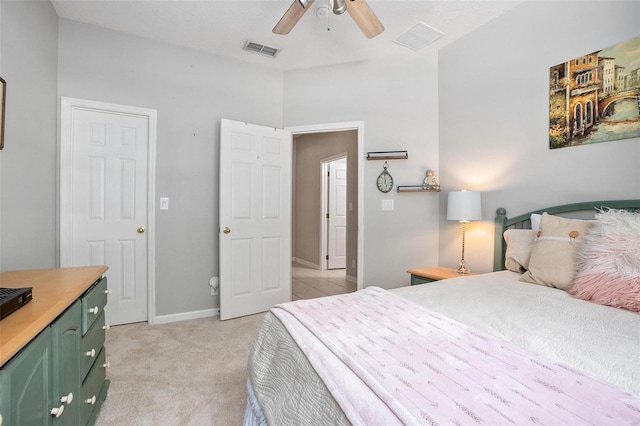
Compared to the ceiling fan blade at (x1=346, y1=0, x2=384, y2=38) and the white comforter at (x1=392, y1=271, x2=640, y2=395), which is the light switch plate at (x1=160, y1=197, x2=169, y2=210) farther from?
the white comforter at (x1=392, y1=271, x2=640, y2=395)

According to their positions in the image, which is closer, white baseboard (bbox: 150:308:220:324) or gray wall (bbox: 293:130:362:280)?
white baseboard (bbox: 150:308:220:324)

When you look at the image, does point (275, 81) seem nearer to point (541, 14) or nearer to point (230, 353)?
point (541, 14)

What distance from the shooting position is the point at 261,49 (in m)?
2.99

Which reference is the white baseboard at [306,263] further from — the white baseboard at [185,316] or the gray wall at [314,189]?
the white baseboard at [185,316]

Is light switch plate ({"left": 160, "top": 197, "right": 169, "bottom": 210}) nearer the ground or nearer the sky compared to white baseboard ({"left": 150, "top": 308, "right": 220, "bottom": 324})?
nearer the sky

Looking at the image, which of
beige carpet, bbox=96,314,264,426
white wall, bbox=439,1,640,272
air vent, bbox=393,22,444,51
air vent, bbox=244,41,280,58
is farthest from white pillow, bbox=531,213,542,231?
air vent, bbox=244,41,280,58

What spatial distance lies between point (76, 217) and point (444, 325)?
120 inches

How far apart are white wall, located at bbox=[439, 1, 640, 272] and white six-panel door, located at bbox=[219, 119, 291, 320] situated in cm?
171

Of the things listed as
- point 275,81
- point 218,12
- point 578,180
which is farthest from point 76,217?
point 578,180

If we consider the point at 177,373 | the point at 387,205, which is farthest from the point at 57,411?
the point at 387,205

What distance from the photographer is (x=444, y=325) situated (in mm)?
1065

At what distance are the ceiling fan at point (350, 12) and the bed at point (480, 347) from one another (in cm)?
169

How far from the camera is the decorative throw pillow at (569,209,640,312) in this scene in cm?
128

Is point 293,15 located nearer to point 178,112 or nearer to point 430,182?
point 178,112
